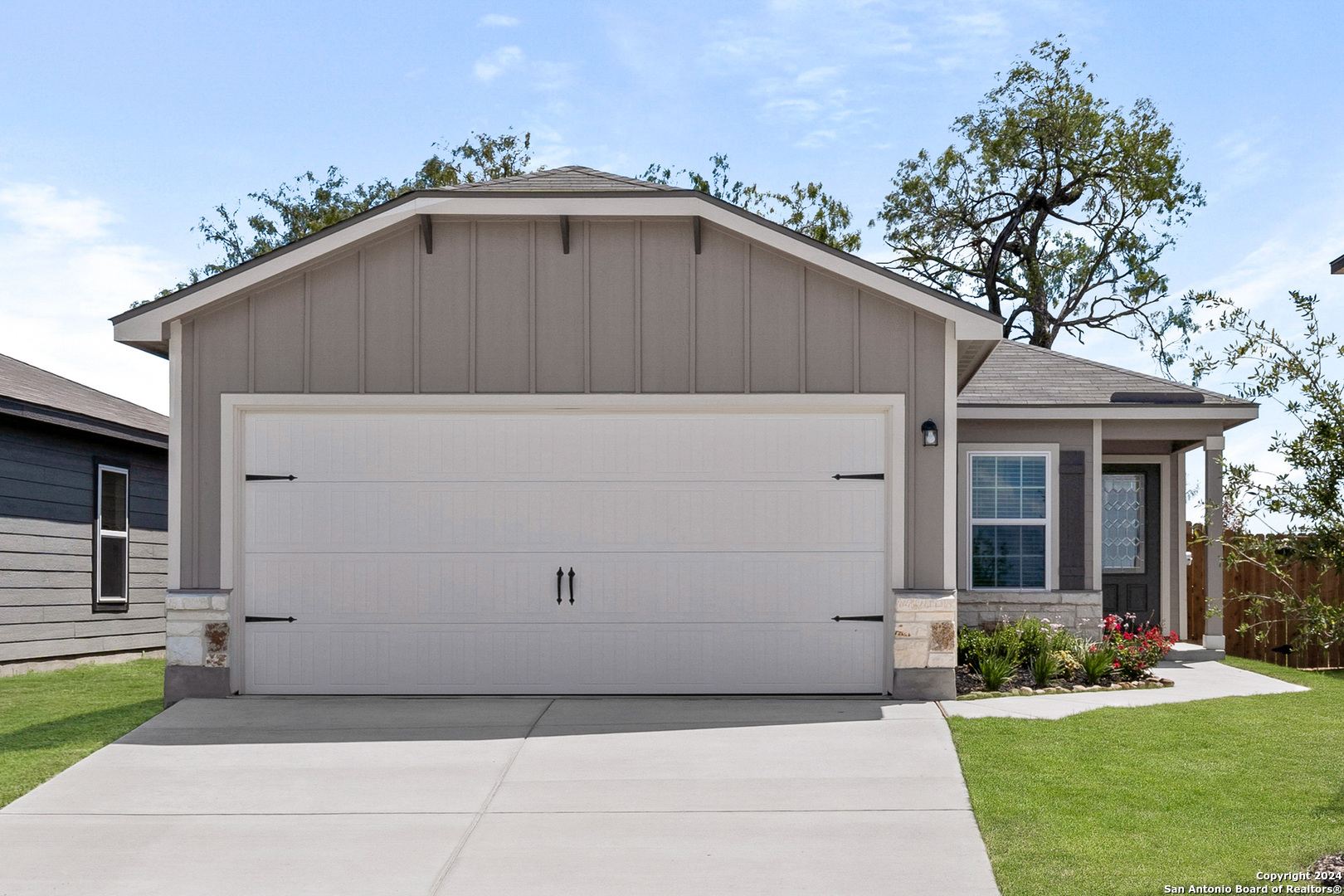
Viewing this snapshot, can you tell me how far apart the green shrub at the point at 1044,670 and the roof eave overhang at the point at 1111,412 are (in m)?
2.68

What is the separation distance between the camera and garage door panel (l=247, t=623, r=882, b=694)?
8.96 meters

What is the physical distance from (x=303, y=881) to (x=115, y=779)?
2.41 m

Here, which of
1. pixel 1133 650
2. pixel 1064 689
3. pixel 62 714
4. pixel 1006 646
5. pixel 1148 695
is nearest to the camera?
pixel 62 714

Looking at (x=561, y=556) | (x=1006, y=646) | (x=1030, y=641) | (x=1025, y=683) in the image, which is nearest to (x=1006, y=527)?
(x=1030, y=641)

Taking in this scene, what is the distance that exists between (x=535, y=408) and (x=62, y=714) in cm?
434

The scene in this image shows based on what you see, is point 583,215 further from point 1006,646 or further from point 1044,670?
point 1044,670

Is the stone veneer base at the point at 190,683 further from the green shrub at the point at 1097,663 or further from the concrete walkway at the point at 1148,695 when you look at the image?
the green shrub at the point at 1097,663

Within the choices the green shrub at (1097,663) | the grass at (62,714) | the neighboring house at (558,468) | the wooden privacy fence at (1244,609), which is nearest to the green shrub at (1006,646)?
the green shrub at (1097,663)

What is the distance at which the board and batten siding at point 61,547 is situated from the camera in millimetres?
11883

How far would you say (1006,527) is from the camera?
11680mm

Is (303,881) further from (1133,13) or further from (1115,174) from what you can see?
(1115,174)

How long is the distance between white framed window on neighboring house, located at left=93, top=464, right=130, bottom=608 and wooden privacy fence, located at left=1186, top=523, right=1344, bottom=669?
12.8 m

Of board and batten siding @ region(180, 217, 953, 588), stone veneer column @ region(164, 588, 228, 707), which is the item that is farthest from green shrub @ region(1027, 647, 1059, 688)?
stone veneer column @ region(164, 588, 228, 707)

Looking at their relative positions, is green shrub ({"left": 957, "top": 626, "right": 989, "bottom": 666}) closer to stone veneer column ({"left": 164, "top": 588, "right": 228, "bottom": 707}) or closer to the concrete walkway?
the concrete walkway
